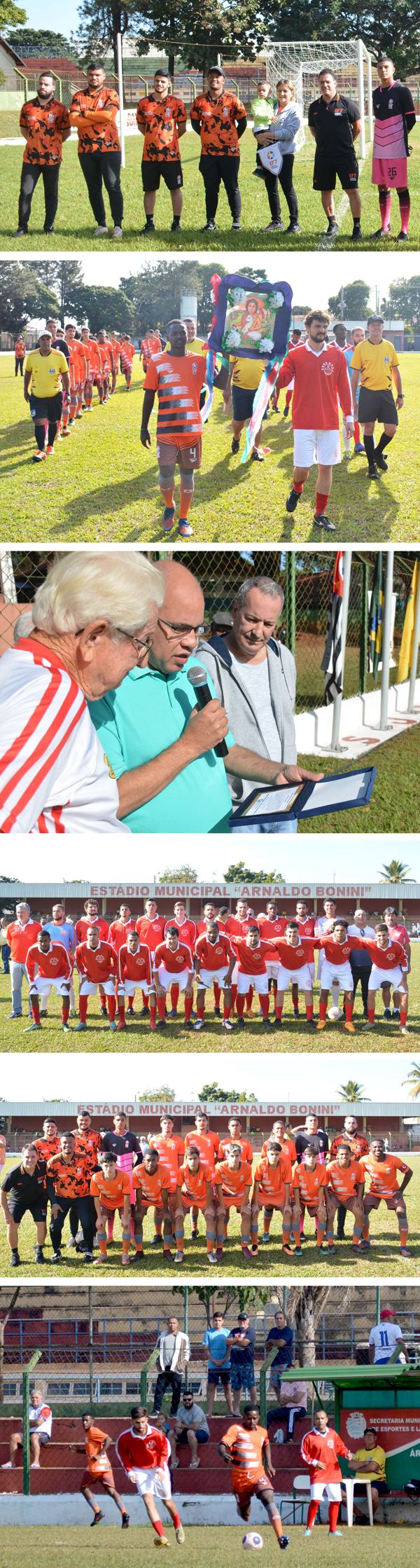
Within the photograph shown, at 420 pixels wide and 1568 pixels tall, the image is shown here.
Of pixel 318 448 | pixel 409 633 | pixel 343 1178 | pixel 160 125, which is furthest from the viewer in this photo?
pixel 409 633

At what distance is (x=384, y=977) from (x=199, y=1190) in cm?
118

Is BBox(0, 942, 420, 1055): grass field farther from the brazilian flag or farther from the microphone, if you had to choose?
the brazilian flag

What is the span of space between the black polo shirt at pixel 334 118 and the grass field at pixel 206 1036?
3.65m

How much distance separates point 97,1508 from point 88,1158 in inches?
71.8

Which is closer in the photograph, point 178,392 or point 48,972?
point 48,972

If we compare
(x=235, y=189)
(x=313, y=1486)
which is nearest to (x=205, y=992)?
(x=313, y=1486)

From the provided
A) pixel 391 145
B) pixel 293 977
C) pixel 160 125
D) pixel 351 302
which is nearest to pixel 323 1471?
pixel 293 977

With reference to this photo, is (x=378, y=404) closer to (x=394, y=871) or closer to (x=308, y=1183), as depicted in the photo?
(x=394, y=871)

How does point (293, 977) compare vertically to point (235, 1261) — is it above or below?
above

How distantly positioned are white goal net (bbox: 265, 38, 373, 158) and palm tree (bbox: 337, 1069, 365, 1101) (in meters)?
4.24

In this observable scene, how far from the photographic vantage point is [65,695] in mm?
4312

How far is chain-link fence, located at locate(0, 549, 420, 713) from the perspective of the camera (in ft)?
20.6

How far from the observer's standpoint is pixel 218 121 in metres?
6.64

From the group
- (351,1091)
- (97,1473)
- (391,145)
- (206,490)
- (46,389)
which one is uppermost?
(391,145)
